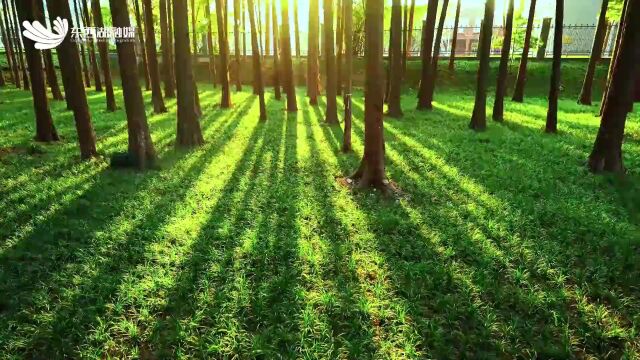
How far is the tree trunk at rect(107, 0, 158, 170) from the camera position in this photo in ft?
30.9

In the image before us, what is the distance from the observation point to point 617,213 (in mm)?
7250

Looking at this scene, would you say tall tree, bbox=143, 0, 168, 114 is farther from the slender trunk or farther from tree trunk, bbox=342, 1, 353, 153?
tree trunk, bbox=342, 1, 353, 153

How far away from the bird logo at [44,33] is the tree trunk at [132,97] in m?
1.54

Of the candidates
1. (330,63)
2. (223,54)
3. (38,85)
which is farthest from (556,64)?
(38,85)

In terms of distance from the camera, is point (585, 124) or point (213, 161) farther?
point (585, 124)

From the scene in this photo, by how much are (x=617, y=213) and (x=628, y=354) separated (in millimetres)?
4046

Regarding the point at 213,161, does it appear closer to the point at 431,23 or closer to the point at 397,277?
the point at 397,277

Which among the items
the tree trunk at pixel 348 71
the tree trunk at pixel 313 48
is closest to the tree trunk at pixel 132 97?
the tree trunk at pixel 348 71

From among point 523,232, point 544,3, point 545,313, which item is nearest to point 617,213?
point 523,232

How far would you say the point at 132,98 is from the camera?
969 centimetres

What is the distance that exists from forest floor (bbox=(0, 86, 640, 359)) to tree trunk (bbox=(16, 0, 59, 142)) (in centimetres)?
193

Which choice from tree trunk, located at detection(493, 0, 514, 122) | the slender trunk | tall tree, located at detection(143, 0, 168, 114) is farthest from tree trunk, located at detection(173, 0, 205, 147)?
tree trunk, located at detection(493, 0, 514, 122)

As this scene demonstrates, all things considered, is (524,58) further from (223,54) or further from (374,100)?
(374,100)

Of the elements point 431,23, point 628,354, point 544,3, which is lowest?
point 628,354
